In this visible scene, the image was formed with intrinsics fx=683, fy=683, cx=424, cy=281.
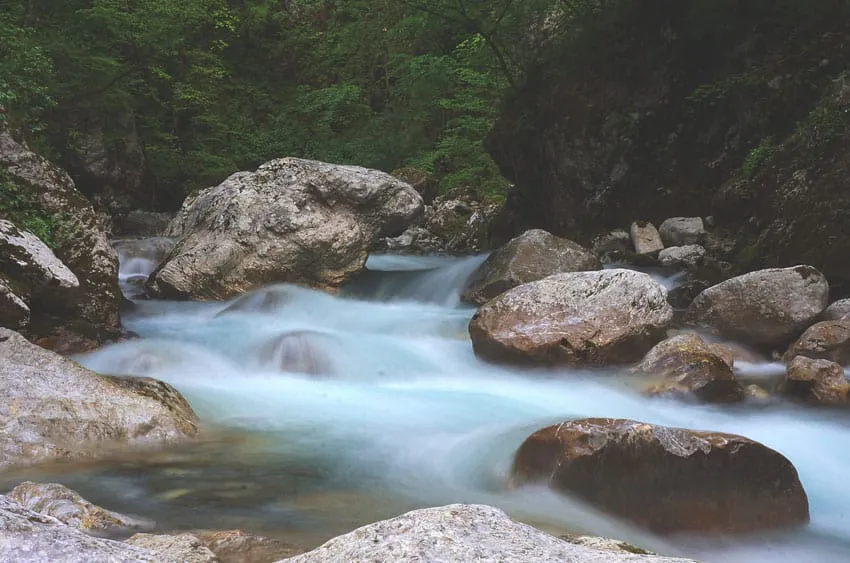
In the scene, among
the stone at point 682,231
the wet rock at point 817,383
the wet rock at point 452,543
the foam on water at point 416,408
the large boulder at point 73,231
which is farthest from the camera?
the stone at point 682,231

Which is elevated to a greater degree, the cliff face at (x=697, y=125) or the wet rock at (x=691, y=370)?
the cliff face at (x=697, y=125)

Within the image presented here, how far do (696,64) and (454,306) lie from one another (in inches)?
242

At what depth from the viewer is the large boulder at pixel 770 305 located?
711cm

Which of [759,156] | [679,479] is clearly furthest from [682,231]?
[679,479]

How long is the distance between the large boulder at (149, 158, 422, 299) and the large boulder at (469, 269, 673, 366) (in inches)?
153

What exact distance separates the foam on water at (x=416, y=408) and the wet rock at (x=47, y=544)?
258 centimetres

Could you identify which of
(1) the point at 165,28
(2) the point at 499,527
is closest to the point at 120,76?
(1) the point at 165,28

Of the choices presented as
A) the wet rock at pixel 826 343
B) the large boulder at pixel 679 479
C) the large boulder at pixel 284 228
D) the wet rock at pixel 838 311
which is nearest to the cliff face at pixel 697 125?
the wet rock at pixel 838 311

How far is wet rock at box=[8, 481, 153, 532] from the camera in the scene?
3072 millimetres

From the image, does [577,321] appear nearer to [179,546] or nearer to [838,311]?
[838,311]

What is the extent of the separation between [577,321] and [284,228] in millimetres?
5065

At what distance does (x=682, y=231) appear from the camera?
35.4 feet

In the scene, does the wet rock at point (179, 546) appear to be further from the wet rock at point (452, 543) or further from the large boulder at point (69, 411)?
the large boulder at point (69, 411)

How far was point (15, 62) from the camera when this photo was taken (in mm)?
10023
